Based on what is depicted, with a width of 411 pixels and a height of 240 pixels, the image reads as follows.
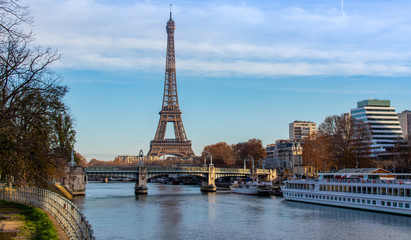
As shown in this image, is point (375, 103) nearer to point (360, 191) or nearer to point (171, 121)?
point (171, 121)

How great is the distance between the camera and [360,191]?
57.2 m

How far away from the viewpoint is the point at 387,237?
120ft

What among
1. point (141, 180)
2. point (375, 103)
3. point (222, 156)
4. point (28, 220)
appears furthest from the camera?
point (222, 156)

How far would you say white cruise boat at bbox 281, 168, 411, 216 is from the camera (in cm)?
5106

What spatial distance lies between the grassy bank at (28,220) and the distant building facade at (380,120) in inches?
4918

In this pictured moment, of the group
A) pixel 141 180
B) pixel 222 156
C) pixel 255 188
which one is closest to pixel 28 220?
pixel 141 180

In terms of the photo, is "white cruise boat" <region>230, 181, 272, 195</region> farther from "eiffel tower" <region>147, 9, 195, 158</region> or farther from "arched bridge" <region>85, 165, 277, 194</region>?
"eiffel tower" <region>147, 9, 195, 158</region>

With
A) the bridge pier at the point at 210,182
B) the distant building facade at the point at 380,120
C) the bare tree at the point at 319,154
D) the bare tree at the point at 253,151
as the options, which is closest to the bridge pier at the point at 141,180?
the bridge pier at the point at 210,182

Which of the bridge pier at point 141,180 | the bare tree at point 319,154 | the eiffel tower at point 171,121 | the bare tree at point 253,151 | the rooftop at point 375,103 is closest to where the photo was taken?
the bridge pier at point 141,180

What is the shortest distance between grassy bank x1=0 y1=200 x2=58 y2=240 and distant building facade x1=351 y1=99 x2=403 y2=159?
125 meters

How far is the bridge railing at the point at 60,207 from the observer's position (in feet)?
57.7

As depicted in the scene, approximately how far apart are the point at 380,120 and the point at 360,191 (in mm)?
95127

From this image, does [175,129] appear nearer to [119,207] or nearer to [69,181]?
[69,181]

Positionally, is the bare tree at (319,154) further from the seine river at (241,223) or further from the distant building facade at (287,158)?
the seine river at (241,223)
